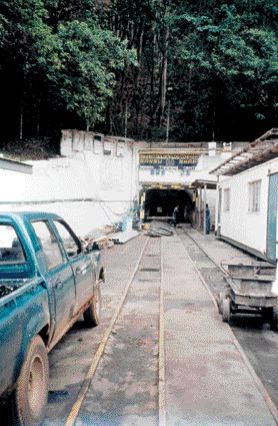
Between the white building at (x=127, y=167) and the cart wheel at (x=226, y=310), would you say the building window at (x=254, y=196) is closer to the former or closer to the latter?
the cart wheel at (x=226, y=310)

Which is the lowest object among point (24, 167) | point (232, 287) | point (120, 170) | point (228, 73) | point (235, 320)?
point (235, 320)

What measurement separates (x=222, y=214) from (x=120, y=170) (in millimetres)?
10015

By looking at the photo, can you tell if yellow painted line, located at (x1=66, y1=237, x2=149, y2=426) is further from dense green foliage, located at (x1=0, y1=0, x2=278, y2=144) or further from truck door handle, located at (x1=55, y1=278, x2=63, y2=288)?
dense green foliage, located at (x1=0, y1=0, x2=278, y2=144)

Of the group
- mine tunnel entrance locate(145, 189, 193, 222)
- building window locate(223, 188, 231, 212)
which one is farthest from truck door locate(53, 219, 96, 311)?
mine tunnel entrance locate(145, 189, 193, 222)

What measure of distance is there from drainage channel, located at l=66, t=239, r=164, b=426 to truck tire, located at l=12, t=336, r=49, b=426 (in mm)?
320

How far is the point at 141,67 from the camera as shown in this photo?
105ft

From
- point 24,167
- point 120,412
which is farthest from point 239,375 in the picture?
point 24,167

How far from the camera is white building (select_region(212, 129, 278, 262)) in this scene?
11.2 metres

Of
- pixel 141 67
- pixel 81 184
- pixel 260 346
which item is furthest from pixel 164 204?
pixel 260 346

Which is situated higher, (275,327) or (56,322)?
(56,322)

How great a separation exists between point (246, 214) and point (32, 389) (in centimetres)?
1279

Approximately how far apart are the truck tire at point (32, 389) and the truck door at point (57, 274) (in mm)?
495

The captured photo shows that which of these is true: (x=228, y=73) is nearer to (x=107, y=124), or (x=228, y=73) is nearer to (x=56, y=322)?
(x=107, y=124)

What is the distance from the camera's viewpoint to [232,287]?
18.9 ft
